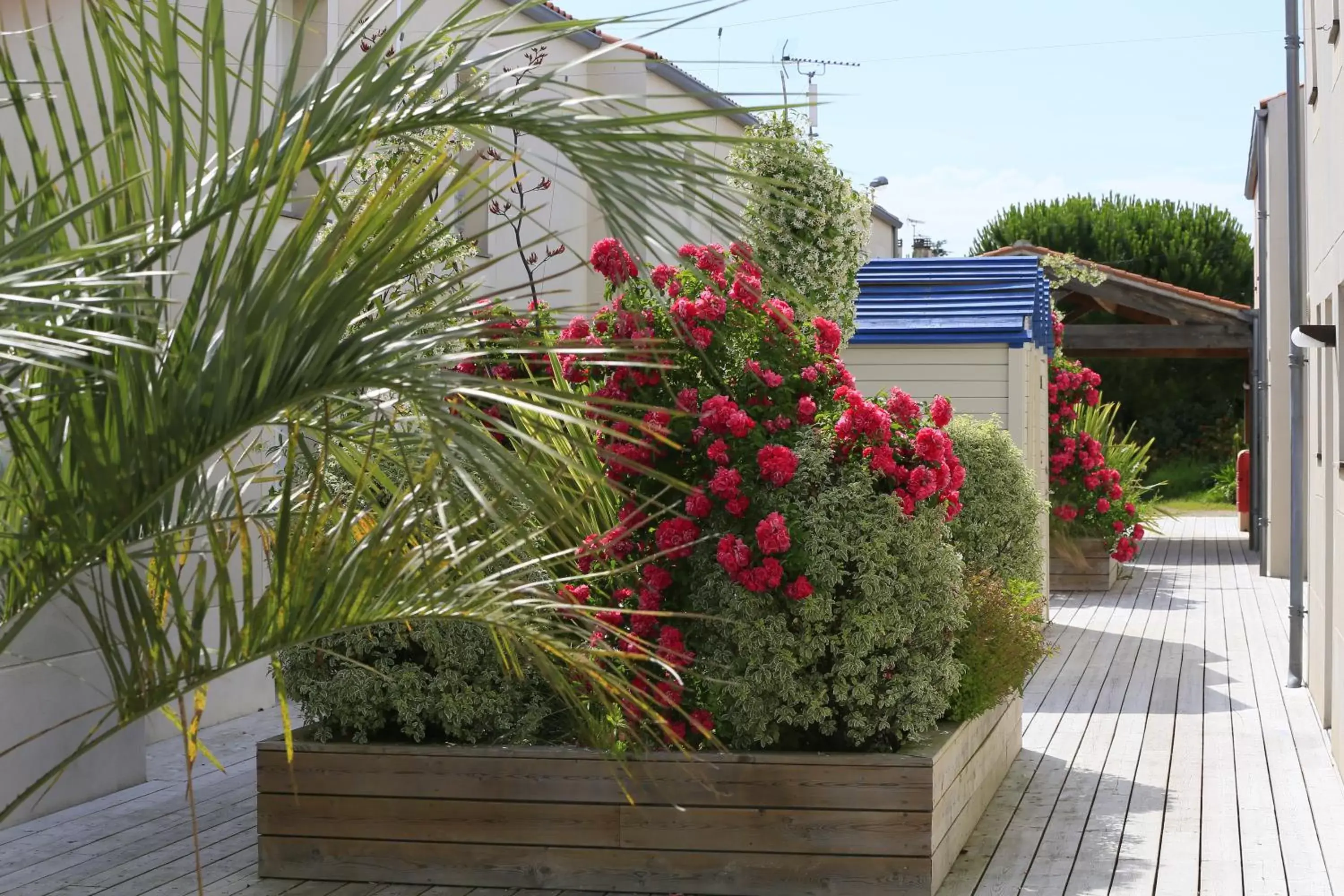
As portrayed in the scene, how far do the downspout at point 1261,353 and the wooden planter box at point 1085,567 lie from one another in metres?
1.31

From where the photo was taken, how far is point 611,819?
4469mm

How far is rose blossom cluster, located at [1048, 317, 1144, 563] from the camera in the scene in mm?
12852

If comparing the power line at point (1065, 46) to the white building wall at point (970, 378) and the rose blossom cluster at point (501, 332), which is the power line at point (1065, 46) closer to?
the white building wall at point (970, 378)

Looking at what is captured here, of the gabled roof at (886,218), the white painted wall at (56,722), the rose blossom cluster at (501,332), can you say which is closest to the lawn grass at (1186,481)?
the gabled roof at (886,218)

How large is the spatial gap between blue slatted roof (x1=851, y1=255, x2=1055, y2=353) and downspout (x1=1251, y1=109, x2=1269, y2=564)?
2.59m

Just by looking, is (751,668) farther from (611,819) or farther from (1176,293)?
(1176,293)

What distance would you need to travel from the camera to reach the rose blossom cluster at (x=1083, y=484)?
1285 cm

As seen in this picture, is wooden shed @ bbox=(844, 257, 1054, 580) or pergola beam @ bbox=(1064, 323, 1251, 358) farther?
pergola beam @ bbox=(1064, 323, 1251, 358)

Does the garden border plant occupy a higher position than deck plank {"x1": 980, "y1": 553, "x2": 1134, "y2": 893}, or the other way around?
the garden border plant

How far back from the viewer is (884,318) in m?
10.4

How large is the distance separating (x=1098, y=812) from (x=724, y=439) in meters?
2.06

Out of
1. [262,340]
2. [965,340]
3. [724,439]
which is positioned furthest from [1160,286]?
[262,340]

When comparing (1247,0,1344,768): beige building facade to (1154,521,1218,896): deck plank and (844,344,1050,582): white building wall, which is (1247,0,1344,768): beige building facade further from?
(844,344,1050,582): white building wall

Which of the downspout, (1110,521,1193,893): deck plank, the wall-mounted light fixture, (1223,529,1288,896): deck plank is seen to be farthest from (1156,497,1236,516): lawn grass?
the wall-mounted light fixture
